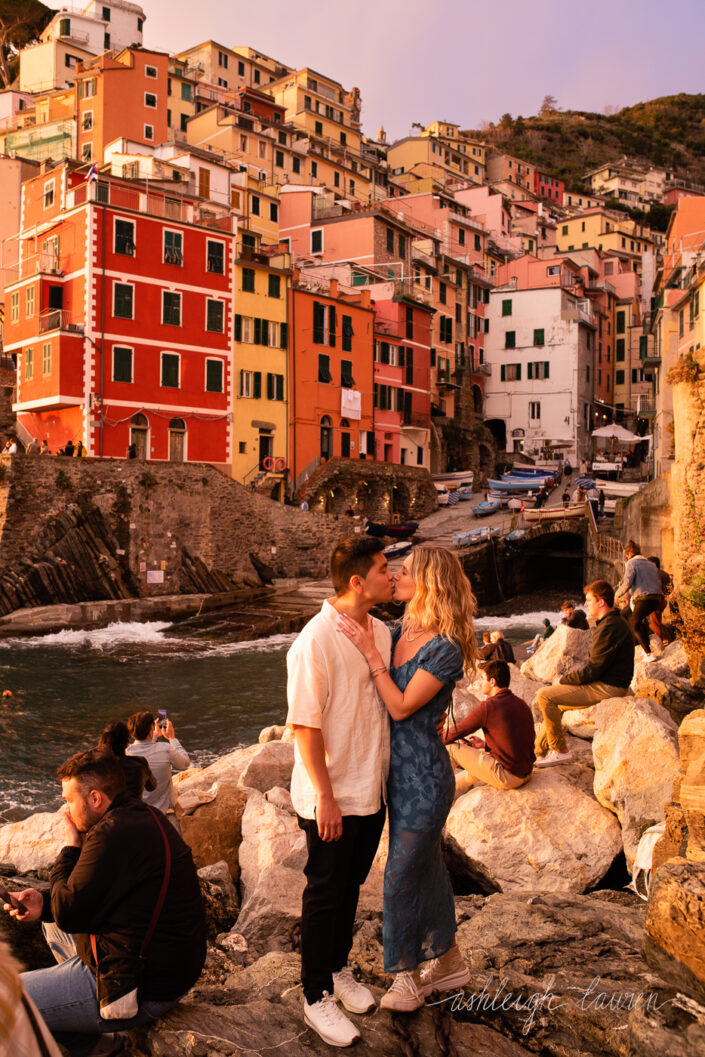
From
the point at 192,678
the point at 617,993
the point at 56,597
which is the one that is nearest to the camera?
the point at 617,993

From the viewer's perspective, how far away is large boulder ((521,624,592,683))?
A: 11.7 metres

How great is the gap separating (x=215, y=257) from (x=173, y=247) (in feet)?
7.14

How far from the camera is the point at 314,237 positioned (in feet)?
162

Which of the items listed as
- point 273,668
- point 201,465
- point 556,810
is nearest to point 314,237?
point 201,465

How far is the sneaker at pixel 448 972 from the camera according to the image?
369 centimetres

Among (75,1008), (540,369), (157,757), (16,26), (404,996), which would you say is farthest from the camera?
(16,26)

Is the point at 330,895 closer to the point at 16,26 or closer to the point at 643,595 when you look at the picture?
the point at 643,595

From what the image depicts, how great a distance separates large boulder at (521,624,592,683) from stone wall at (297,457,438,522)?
81.7ft

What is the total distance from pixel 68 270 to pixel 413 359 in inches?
849

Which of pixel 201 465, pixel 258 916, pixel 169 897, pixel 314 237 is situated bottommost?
pixel 258 916

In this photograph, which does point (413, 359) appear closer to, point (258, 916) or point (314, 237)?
point (314, 237)

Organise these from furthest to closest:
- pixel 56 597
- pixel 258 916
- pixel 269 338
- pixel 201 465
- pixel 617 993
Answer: pixel 269 338 < pixel 201 465 < pixel 56 597 < pixel 258 916 < pixel 617 993

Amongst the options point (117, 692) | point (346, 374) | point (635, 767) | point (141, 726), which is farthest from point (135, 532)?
point (635, 767)

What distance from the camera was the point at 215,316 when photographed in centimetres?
3475
